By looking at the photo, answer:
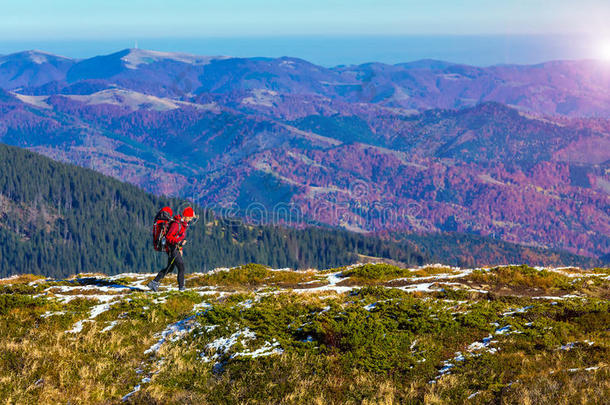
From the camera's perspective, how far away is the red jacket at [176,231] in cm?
2562

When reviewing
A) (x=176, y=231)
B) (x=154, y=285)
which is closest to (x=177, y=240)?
(x=176, y=231)

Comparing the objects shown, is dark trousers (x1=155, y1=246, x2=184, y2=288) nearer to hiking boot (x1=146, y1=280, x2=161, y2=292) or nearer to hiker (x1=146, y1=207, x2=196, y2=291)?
hiker (x1=146, y1=207, x2=196, y2=291)

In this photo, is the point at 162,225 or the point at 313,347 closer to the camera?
the point at 313,347

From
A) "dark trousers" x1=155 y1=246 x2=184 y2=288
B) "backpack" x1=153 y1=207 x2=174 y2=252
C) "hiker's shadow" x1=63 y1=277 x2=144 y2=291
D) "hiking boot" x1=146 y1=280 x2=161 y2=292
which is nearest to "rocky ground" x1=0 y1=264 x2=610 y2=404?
"dark trousers" x1=155 y1=246 x2=184 y2=288

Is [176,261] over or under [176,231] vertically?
under

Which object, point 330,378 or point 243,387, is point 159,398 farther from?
point 330,378

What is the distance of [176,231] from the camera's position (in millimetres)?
25672


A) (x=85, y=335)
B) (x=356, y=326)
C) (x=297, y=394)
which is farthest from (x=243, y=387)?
(x=85, y=335)

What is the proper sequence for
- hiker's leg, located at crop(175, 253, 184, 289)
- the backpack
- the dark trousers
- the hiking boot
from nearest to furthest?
the backpack < the dark trousers < hiker's leg, located at crop(175, 253, 184, 289) < the hiking boot

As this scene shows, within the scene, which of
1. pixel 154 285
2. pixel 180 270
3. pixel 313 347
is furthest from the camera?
pixel 154 285

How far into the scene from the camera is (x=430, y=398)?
13.2 m

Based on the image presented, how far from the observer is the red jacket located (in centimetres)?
2562

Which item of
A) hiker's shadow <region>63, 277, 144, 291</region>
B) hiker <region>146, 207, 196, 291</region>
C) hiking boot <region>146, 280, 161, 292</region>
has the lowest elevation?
hiker's shadow <region>63, 277, 144, 291</region>

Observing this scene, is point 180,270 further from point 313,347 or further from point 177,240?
point 313,347
